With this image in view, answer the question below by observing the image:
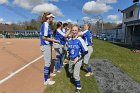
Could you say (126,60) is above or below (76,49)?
below

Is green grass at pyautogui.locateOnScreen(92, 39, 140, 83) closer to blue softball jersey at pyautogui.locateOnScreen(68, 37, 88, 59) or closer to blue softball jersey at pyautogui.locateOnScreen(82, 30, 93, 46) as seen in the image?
blue softball jersey at pyautogui.locateOnScreen(82, 30, 93, 46)

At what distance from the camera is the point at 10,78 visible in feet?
25.0

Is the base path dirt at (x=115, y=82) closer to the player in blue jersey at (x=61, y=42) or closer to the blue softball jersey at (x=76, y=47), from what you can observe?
the blue softball jersey at (x=76, y=47)

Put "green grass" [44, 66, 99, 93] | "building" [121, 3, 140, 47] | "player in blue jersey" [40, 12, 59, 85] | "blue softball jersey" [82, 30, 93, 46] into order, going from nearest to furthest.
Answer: "green grass" [44, 66, 99, 93] → "player in blue jersey" [40, 12, 59, 85] → "blue softball jersey" [82, 30, 93, 46] → "building" [121, 3, 140, 47]

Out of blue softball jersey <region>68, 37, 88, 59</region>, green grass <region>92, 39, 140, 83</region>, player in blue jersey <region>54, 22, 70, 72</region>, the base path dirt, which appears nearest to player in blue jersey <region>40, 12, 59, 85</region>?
blue softball jersey <region>68, 37, 88, 59</region>

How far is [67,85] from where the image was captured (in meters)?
6.75

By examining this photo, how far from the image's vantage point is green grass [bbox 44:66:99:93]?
20.6 feet

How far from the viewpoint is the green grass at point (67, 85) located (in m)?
6.29

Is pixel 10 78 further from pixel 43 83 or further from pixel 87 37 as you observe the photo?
pixel 87 37

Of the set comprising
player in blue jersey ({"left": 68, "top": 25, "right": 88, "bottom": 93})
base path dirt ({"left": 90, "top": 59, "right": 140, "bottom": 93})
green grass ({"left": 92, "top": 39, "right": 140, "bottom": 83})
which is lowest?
green grass ({"left": 92, "top": 39, "right": 140, "bottom": 83})

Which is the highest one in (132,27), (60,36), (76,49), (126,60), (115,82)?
(132,27)

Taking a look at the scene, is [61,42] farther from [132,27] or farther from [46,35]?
[132,27]

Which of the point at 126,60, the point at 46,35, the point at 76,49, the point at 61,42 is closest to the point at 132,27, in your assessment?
the point at 126,60

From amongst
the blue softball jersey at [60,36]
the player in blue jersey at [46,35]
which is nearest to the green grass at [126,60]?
the blue softball jersey at [60,36]
